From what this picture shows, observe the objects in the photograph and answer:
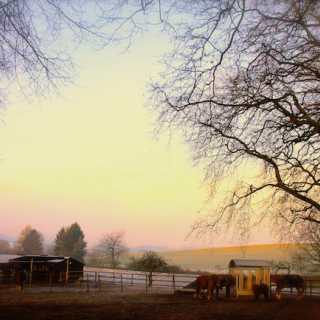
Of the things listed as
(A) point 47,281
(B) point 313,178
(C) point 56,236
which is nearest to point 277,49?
(B) point 313,178

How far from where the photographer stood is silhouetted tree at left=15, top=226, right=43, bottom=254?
97.8 m

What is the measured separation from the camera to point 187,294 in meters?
25.5

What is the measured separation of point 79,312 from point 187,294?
483 inches

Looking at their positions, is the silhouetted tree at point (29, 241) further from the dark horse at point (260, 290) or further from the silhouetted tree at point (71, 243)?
the dark horse at point (260, 290)

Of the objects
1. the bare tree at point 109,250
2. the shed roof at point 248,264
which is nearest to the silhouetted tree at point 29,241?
the bare tree at point 109,250

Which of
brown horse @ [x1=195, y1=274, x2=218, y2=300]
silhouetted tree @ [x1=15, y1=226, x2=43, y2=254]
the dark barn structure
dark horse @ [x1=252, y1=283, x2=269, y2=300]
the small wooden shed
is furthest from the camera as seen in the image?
silhouetted tree @ [x1=15, y1=226, x2=43, y2=254]

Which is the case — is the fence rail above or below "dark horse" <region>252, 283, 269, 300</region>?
below

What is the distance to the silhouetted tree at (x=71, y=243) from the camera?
72875 millimetres

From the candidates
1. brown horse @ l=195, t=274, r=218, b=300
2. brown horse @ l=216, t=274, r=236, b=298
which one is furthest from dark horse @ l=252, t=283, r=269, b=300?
brown horse @ l=195, t=274, r=218, b=300

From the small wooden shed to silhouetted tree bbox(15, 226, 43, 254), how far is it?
250ft

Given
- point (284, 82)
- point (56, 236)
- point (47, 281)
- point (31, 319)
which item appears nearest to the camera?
point (284, 82)

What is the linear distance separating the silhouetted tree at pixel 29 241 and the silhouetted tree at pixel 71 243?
22236 mm

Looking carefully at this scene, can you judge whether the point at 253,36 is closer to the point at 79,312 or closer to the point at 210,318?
the point at 210,318

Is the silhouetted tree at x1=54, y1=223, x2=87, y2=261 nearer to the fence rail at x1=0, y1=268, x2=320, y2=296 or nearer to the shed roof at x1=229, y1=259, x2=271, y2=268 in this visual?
the fence rail at x1=0, y1=268, x2=320, y2=296
